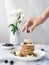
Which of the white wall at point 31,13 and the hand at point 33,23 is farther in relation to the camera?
the white wall at point 31,13

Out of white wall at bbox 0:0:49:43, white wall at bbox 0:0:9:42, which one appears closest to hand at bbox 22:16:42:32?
white wall at bbox 0:0:49:43

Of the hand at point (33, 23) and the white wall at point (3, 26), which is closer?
Answer: the hand at point (33, 23)

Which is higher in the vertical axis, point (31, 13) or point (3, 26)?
point (31, 13)

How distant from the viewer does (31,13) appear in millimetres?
2277

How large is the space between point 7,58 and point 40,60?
227 millimetres

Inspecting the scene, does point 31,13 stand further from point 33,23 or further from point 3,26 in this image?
point 33,23

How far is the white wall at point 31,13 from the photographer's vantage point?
2246 mm

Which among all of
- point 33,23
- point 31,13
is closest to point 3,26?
point 31,13

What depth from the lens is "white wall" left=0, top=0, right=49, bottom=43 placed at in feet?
7.37

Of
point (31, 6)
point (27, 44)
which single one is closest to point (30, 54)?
point (27, 44)

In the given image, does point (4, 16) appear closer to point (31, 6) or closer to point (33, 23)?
point (31, 6)

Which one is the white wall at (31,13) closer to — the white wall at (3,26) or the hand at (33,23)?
the white wall at (3,26)

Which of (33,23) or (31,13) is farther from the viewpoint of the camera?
(31,13)

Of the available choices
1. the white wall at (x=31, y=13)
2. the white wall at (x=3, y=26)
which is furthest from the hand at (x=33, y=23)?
the white wall at (x=3, y=26)
